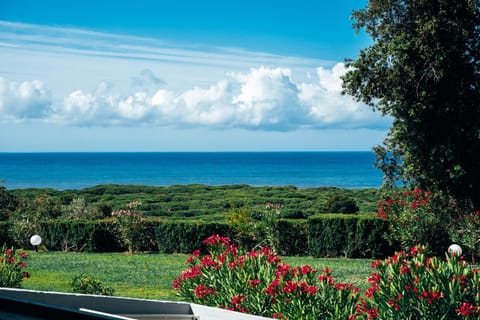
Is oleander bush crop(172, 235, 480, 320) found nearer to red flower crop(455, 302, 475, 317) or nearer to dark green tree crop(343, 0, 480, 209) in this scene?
red flower crop(455, 302, 475, 317)

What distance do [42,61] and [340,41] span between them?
384 inches

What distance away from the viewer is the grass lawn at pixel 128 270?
406 inches

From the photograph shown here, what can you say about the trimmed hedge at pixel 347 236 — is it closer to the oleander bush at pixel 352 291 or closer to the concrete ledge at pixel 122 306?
the oleander bush at pixel 352 291

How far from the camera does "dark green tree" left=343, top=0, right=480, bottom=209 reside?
12.0m

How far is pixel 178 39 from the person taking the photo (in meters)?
16.5

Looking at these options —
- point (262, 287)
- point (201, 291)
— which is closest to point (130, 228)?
point (201, 291)

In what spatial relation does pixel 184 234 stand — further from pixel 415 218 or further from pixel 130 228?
pixel 415 218

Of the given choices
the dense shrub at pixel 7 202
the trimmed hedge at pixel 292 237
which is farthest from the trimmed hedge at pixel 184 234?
the dense shrub at pixel 7 202

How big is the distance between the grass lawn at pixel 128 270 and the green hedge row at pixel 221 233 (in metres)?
0.66

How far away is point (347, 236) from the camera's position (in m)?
15.1

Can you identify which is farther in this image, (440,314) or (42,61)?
(42,61)

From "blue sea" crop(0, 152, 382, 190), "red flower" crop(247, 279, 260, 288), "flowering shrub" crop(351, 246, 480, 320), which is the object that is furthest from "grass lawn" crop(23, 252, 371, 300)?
"blue sea" crop(0, 152, 382, 190)

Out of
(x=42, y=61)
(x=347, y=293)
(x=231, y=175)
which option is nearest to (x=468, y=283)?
(x=347, y=293)

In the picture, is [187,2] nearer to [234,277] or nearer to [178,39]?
[178,39]
